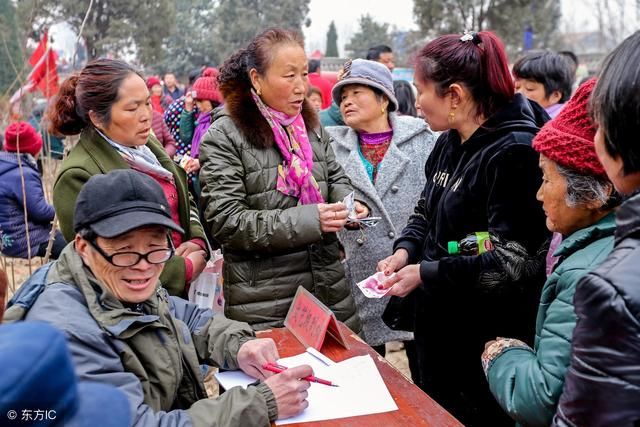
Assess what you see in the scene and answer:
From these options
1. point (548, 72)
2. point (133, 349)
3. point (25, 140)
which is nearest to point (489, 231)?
point (133, 349)

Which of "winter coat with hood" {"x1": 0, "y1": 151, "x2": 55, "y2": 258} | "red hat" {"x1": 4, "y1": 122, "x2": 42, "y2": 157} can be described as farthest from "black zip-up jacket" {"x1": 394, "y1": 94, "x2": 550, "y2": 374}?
"red hat" {"x1": 4, "y1": 122, "x2": 42, "y2": 157}

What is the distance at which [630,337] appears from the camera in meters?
0.90

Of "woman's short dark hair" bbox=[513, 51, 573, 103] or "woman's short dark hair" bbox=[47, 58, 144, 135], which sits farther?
"woman's short dark hair" bbox=[513, 51, 573, 103]

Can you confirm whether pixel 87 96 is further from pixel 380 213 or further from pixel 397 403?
pixel 397 403

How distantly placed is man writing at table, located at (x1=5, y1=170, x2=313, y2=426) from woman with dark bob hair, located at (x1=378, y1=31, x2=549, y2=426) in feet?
2.27

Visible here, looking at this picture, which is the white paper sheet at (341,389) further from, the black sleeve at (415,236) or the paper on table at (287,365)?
the black sleeve at (415,236)

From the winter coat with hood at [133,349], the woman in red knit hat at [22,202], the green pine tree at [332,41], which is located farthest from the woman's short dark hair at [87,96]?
the green pine tree at [332,41]

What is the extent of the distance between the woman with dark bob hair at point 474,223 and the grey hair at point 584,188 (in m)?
0.37

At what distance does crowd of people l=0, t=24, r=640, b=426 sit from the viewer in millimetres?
1028

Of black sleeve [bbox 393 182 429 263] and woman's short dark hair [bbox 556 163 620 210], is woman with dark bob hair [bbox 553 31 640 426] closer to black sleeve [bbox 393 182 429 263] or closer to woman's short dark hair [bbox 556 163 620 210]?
woman's short dark hair [bbox 556 163 620 210]

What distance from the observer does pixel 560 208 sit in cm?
152

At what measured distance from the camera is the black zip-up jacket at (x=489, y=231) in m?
1.89

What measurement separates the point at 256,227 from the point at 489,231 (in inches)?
36.2

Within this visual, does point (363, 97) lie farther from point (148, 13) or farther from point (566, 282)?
point (148, 13)
